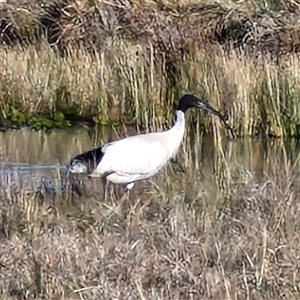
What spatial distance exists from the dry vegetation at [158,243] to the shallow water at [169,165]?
16 cm

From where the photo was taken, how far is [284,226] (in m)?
4.66

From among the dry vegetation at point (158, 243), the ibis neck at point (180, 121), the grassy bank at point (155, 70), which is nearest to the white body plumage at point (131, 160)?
the dry vegetation at point (158, 243)

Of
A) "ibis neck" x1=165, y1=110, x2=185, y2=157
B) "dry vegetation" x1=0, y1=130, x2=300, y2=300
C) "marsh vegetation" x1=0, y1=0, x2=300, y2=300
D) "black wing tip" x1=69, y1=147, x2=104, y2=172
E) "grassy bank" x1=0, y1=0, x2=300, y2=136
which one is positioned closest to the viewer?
"dry vegetation" x1=0, y1=130, x2=300, y2=300

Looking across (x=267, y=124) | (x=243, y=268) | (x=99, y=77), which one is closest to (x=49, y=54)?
(x=99, y=77)

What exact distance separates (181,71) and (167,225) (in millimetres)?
4391

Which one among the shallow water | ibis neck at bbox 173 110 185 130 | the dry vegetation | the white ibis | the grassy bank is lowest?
the dry vegetation

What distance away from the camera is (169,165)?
635 centimetres

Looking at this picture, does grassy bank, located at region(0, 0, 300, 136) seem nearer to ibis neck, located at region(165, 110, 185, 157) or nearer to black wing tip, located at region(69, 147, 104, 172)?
ibis neck, located at region(165, 110, 185, 157)

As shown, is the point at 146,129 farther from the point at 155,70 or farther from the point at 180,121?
the point at 180,121

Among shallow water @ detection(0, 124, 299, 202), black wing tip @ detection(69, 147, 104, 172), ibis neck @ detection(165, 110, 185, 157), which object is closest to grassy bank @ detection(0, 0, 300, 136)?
shallow water @ detection(0, 124, 299, 202)

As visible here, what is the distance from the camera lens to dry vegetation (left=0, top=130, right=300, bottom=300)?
3928 mm

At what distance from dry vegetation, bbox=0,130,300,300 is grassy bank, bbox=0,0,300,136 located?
2691 mm

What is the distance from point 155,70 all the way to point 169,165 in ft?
9.26

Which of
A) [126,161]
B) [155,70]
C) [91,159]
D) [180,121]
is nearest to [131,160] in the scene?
[126,161]
